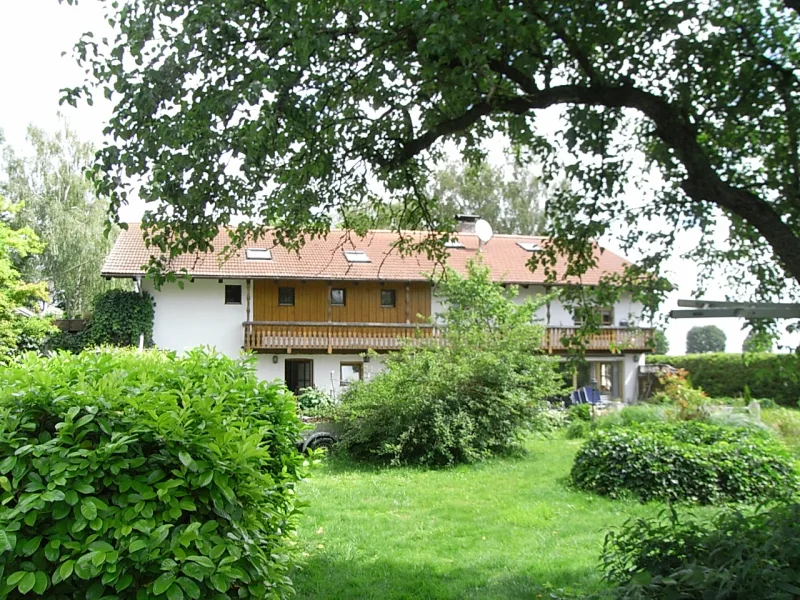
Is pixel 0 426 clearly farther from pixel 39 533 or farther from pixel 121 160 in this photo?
pixel 121 160

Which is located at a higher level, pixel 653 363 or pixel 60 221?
pixel 60 221

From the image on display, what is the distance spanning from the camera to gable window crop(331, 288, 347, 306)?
26438 mm

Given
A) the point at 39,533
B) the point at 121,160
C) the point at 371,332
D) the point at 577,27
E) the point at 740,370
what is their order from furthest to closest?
the point at 740,370 → the point at 371,332 → the point at 577,27 → the point at 121,160 → the point at 39,533

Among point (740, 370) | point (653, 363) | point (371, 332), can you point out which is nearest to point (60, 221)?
point (371, 332)

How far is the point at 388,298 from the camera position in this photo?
27.1 meters

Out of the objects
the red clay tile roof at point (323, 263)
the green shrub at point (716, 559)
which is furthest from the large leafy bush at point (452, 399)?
the green shrub at point (716, 559)

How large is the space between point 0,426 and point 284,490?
185 centimetres

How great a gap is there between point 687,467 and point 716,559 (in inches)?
246

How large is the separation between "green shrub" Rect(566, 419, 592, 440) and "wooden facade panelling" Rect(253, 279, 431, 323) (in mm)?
9462

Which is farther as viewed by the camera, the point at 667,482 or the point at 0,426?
the point at 667,482

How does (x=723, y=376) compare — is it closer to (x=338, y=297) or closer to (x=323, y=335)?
(x=338, y=297)

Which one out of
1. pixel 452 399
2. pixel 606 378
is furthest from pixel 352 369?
pixel 452 399

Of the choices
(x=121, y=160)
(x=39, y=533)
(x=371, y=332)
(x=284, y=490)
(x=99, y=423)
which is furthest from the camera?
(x=371, y=332)

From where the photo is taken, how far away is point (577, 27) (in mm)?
5555
